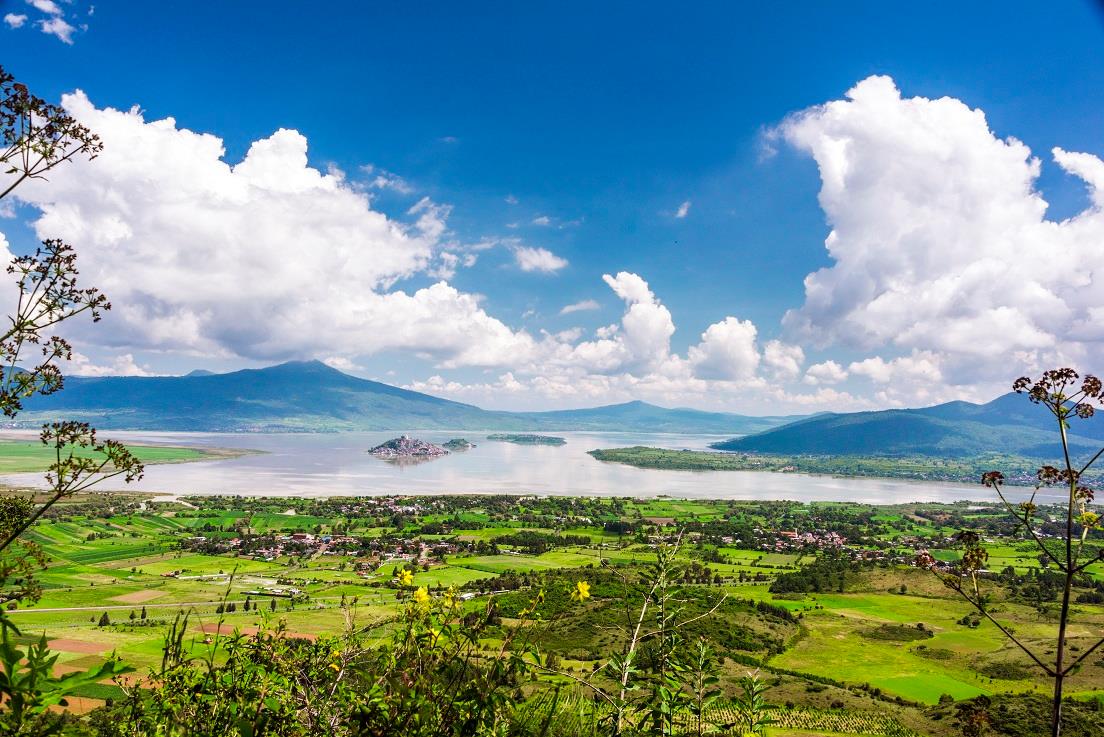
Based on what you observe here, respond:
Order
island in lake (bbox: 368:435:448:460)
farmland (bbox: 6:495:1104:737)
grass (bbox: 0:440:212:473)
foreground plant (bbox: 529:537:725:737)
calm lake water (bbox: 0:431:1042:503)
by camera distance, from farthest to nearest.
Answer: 1. island in lake (bbox: 368:435:448:460)
2. grass (bbox: 0:440:212:473)
3. calm lake water (bbox: 0:431:1042:503)
4. farmland (bbox: 6:495:1104:737)
5. foreground plant (bbox: 529:537:725:737)

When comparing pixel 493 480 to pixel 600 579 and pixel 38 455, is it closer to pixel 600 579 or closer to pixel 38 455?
pixel 600 579

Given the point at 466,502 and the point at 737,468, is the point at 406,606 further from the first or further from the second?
the point at 737,468

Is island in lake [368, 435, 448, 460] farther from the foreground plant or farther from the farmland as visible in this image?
the foreground plant

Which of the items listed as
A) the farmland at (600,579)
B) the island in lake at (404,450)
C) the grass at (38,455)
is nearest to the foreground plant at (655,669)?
the farmland at (600,579)

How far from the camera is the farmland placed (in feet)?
79.3

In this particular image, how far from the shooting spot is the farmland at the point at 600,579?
951 inches

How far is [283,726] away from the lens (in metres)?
1.98

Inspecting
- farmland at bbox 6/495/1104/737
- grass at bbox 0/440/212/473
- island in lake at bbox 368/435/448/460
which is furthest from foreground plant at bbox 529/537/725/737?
island in lake at bbox 368/435/448/460

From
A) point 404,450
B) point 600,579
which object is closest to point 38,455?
point 404,450

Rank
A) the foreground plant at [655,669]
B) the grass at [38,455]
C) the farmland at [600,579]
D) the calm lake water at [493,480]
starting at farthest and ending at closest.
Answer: the grass at [38,455]
the calm lake water at [493,480]
the farmland at [600,579]
the foreground plant at [655,669]

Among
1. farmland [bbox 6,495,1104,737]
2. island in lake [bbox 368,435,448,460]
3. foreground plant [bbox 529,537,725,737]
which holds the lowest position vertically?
farmland [bbox 6,495,1104,737]

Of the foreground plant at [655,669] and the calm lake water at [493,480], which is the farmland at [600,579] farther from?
the calm lake water at [493,480]

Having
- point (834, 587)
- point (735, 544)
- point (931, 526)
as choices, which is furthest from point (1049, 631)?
point (931, 526)

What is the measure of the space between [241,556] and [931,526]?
70.0 metres
